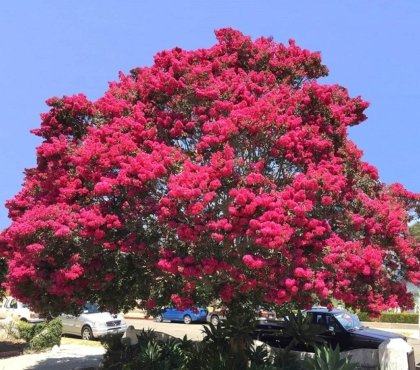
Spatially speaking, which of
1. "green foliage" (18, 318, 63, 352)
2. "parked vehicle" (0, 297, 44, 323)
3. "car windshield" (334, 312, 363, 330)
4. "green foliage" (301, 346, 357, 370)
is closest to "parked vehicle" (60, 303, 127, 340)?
"green foliage" (18, 318, 63, 352)

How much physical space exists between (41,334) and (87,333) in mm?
5100

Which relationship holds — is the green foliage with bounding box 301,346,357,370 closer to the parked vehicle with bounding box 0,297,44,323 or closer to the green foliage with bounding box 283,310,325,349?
the green foliage with bounding box 283,310,325,349

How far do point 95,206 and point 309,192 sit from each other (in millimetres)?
3928

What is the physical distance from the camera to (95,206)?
9750 mm

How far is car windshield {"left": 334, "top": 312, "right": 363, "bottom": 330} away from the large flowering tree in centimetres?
502

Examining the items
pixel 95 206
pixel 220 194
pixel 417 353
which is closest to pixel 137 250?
pixel 95 206

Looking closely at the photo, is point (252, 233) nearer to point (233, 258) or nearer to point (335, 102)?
point (233, 258)

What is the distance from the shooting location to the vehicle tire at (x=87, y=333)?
78.3 ft

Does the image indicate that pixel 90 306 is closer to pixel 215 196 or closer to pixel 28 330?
pixel 28 330

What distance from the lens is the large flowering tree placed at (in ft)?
28.5

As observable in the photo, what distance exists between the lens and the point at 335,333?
14617mm

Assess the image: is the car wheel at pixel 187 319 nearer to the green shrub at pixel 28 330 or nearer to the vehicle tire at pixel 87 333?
the vehicle tire at pixel 87 333

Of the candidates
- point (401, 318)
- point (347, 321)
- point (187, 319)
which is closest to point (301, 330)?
point (347, 321)

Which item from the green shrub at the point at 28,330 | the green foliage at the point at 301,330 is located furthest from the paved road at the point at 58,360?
the green foliage at the point at 301,330
